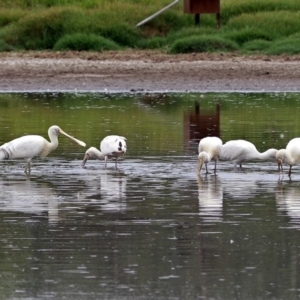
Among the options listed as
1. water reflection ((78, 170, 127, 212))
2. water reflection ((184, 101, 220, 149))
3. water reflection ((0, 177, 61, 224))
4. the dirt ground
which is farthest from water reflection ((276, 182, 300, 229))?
the dirt ground

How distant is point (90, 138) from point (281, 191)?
16.1ft

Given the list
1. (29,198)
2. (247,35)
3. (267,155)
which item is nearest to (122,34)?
(247,35)

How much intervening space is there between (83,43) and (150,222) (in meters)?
19.1

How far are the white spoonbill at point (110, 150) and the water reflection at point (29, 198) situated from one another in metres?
1.24

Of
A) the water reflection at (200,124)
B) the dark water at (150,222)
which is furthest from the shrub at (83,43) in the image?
the dark water at (150,222)

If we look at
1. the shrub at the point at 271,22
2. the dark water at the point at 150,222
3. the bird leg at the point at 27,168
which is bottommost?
the dark water at the point at 150,222

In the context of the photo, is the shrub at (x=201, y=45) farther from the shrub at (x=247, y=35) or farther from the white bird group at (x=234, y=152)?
the white bird group at (x=234, y=152)

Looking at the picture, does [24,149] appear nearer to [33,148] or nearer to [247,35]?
[33,148]

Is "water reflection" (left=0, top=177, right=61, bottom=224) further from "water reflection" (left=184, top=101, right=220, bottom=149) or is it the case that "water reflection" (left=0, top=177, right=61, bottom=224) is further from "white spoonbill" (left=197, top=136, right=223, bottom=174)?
"water reflection" (left=184, top=101, right=220, bottom=149)

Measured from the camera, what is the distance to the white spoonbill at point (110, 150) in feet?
44.0

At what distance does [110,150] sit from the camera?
13.5 m

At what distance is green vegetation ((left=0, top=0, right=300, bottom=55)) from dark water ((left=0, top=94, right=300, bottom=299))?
1070cm

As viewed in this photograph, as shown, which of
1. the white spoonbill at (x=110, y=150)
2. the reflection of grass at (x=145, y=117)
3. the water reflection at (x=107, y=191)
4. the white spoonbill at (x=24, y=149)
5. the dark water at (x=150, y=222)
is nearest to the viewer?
the dark water at (x=150, y=222)

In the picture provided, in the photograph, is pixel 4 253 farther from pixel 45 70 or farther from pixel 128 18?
pixel 128 18
